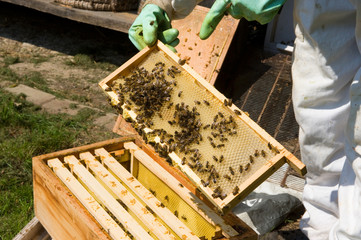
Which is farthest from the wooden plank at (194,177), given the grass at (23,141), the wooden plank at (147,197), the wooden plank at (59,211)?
the grass at (23,141)

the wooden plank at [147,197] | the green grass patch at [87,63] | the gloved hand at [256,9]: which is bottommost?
the green grass patch at [87,63]

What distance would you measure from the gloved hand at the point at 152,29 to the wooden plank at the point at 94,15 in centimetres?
277

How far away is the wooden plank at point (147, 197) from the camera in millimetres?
2051

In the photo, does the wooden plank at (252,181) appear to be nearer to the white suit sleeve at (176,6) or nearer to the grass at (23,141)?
the white suit sleeve at (176,6)

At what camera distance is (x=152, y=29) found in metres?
2.48

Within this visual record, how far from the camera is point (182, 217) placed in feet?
7.90

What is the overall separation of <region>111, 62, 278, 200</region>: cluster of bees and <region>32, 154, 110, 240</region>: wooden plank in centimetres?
48

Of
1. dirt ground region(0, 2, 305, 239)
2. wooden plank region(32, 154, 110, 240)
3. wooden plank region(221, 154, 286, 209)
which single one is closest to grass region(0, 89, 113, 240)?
dirt ground region(0, 2, 305, 239)

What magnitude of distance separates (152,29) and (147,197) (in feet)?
3.11

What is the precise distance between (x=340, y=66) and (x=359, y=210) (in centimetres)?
67

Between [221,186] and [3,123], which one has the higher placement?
[221,186]

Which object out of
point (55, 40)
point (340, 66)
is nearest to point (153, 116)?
point (340, 66)

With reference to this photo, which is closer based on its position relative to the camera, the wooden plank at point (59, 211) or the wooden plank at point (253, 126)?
the wooden plank at point (253, 126)

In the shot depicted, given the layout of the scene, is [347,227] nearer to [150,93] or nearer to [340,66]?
[340,66]
